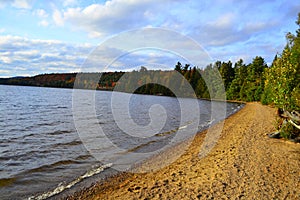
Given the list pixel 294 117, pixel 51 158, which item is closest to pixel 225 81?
pixel 294 117

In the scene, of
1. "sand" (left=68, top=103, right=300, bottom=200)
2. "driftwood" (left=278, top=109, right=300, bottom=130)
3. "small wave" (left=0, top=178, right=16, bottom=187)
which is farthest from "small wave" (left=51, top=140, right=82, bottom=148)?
"driftwood" (left=278, top=109, right=300, bottom=130)

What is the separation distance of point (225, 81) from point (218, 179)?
99.0m

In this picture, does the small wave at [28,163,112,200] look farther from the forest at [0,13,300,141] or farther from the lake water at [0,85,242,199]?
the forest at [0,13,300,141]

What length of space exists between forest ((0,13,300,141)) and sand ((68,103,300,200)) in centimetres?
340

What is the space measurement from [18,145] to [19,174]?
204 inches

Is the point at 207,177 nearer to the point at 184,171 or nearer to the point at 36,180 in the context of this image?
the point at 184,171

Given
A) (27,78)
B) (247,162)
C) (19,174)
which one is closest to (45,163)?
(19,174)

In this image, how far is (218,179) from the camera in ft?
27.2

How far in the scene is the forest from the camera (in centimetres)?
1377

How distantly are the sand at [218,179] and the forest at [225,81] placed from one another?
3.40 meters

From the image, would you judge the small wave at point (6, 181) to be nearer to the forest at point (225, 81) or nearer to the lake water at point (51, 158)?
the lake water at point (51, 158)

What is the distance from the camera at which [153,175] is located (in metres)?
9.59

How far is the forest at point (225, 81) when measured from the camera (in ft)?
45.2

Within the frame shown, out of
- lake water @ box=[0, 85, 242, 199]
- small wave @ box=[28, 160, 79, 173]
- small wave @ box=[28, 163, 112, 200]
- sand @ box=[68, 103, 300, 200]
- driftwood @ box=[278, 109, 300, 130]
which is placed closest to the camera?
sand @ box=[68, 103, 300, 200]
